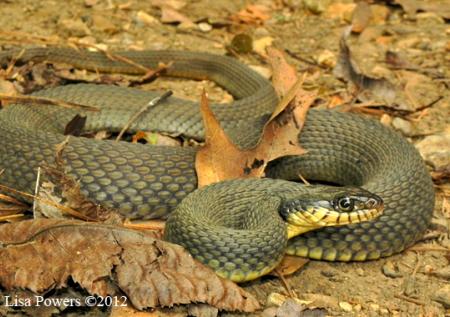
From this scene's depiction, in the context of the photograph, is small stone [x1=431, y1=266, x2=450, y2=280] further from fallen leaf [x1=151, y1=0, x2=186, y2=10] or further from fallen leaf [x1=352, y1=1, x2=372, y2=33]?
fallen leaf [x1=151, y1=0, x2=186, y2=10]

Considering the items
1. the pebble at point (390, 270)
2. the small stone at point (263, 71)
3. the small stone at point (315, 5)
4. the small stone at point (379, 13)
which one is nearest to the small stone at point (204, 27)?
the small stone at point (263, 71)

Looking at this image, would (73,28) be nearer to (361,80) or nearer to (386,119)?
(361,80)

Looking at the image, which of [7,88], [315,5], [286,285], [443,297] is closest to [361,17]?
[315,5]

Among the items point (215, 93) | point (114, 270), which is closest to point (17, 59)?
point (215, 93)

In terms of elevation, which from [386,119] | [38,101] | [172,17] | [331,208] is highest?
[331,208]

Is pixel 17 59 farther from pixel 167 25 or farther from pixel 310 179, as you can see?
pixel 310 179

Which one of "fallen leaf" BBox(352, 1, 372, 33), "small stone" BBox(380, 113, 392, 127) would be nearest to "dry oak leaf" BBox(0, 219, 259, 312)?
"small stone" BBox(380, 113, 392, 127)

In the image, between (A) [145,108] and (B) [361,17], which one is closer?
(A) [145,108]
